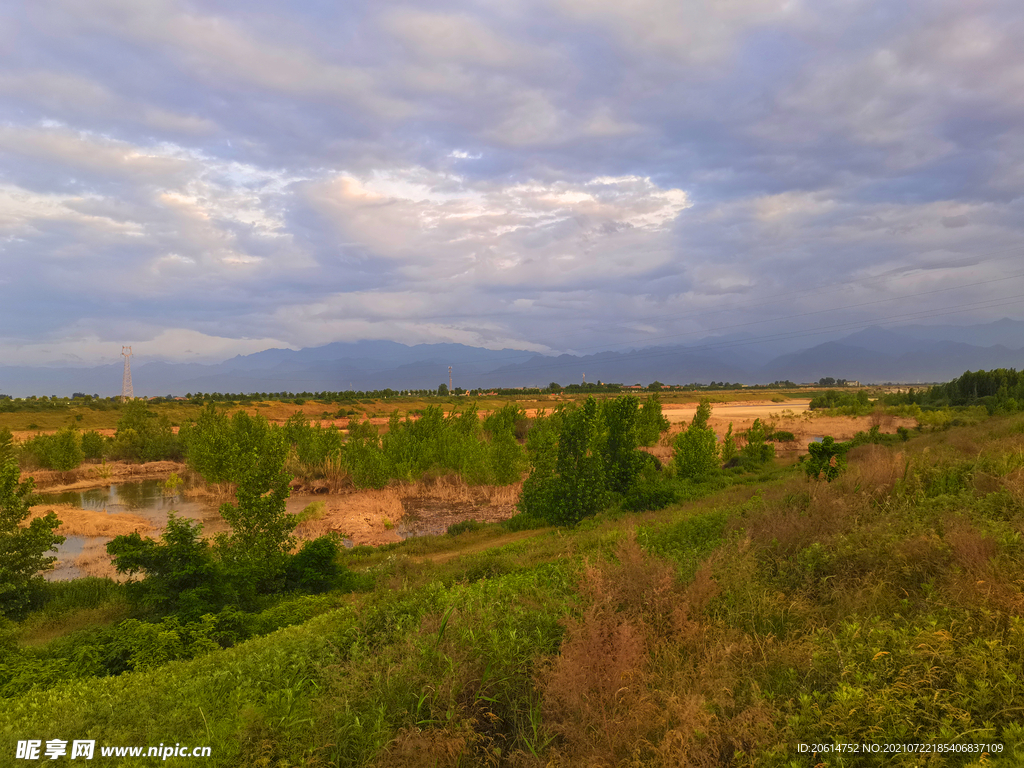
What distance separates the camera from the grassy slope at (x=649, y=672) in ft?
14.9

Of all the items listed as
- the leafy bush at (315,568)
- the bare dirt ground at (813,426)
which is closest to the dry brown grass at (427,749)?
the leafy bush at (315,568)

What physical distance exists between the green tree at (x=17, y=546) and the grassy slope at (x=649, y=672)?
12323 millimetres

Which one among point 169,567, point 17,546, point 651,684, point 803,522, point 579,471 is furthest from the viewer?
point 579,471

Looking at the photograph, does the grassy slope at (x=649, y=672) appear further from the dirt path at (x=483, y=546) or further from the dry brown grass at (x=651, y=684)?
the dirt path at (x=483, y=546)

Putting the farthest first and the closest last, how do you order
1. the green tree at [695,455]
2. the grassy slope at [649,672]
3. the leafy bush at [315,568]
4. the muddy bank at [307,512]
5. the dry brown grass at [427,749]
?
the green tree at [695,455]
the muddy bank at [307,512]
the leafy bush at [315,568]
the dry brown grass at [427,749]
the grassy slope at [649,672]

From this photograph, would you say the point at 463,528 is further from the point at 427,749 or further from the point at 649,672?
the point at 427,749

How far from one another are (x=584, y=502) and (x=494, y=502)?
44.5 ft

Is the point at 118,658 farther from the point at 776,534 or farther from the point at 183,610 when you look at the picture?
the point at 776,534

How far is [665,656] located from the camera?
19.3 ft

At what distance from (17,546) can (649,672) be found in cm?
2131

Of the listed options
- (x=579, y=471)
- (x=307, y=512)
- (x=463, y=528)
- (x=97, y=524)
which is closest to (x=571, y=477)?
(x=579, y=471)

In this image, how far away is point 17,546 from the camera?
55.6ft

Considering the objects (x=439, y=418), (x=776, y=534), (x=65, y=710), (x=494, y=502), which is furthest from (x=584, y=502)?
(x=439, y=418)

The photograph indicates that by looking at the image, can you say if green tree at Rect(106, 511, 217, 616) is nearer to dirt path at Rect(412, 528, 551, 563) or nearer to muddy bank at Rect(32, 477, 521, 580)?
dirt path at Rect(412, 528, 551, 563)
